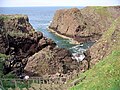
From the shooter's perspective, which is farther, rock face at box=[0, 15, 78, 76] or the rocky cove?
rock face at box=[0, 15, 78, 76]

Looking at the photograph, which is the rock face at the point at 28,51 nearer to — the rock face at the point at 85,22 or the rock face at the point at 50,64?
the rock face at the point at 50,64

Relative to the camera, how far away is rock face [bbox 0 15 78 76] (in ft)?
99.1

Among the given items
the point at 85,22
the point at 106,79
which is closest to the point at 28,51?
the point at 106,79

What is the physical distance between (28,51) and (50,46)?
491 centimetres

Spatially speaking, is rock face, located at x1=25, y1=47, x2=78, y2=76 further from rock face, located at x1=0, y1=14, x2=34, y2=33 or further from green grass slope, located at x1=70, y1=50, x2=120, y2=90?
green grass slope, located at x1=70, y1=50, x2=120, y2=90

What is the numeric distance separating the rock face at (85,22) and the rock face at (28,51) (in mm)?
18377

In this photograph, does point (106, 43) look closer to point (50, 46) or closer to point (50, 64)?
point (50, 64)

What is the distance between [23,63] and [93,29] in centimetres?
3367

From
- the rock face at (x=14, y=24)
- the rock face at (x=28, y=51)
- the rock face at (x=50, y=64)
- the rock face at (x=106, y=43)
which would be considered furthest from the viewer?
the rock face at (x=14, y=24)

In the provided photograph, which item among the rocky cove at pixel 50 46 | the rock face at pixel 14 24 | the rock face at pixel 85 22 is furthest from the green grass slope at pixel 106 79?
the rock face at pixel 85 22

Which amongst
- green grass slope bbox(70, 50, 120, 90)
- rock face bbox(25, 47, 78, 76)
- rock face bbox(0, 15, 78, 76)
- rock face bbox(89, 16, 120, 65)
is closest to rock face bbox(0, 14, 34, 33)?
rock face bbox(0, 15, 78, 76)

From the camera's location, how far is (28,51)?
39.1 meters

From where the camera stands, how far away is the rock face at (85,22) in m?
62.2

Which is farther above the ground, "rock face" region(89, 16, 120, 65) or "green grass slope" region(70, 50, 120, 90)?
"green grass slope" region(70, 50, 120, 90)
